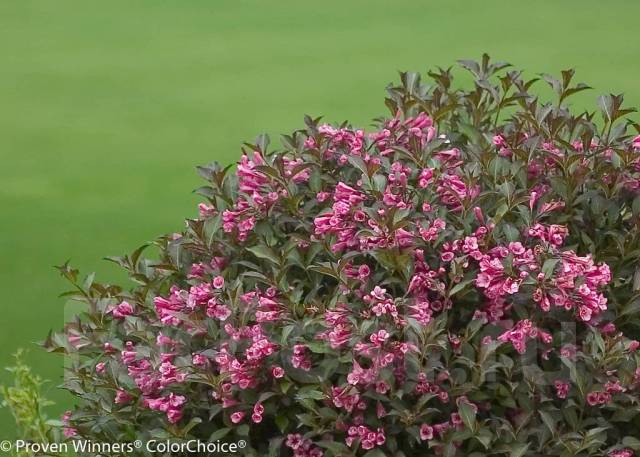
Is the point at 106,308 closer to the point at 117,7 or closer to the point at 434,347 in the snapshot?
the point at 434,347

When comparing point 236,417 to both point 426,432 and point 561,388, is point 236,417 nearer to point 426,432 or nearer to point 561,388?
point 426,432

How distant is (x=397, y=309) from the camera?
331 cm

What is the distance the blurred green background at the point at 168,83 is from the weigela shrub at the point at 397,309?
109 inches

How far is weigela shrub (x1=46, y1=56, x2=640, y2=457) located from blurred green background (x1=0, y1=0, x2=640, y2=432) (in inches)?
109

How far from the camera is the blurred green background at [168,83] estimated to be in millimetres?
8219

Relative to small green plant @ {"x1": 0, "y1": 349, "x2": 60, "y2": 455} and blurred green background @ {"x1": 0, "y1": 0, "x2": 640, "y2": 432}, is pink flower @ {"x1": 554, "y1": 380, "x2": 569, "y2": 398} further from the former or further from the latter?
blurred green background @ {"x1": 0, "y1": 0, "x2": 640, "y2": 432}

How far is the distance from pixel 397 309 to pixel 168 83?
7.78 m

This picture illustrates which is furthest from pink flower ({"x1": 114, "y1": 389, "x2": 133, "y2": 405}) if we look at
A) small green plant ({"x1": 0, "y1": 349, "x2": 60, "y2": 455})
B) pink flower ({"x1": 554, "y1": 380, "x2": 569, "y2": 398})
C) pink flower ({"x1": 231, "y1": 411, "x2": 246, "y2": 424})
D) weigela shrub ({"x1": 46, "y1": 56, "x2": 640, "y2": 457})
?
pink flower ({"x1": 554, "y1": 380, "x2": 569, "y2": 398})

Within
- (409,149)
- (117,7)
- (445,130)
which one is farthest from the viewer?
(117,7)

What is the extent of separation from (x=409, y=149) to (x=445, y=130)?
0.37 m

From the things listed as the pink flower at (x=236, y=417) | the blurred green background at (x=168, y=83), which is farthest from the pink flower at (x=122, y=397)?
the blurred green background at (x=168, y=83)

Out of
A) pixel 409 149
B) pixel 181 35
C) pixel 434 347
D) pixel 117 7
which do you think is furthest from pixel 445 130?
pixel 117 7

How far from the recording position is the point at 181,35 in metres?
12.2

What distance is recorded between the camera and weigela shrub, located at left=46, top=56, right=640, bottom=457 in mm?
3297
